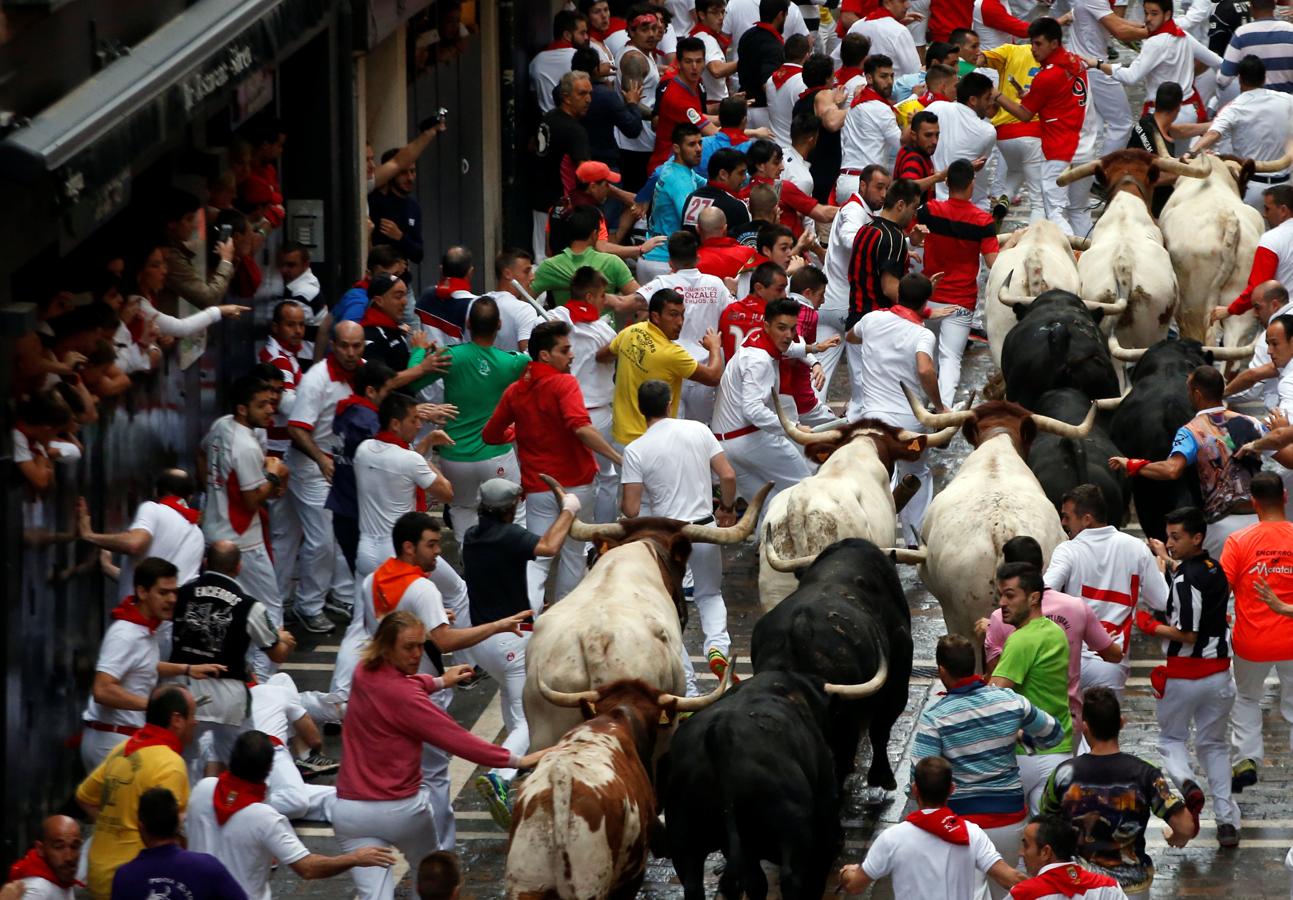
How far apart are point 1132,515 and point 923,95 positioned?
6.13m

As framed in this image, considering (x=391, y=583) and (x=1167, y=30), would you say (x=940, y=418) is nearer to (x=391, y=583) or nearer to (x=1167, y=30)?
(x=391, y=583)

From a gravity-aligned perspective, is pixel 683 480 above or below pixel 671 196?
above

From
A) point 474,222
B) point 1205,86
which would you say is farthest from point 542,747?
point 1205,86

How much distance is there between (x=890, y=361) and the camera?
1507 centimetres

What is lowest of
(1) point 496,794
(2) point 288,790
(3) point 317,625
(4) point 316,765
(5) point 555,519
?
(3) point 317,625

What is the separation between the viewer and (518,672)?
39.5 ft

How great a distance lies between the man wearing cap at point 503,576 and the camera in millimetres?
12008

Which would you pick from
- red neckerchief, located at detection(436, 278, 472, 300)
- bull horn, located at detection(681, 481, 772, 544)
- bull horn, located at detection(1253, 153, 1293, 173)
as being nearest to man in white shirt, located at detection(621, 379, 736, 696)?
bull horn, located at detection(681, 481, 772, 544)

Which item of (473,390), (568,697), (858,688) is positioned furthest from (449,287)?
(858,688)

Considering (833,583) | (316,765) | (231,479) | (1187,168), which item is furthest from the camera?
(1187,168)

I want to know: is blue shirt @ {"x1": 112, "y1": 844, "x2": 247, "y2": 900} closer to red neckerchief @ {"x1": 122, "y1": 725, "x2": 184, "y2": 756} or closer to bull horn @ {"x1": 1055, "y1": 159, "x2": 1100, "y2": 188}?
red neckerchief @ {"x1": 122, "y1": 725, "x2": 184, "y2": 756}

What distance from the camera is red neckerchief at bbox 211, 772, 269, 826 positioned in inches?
376

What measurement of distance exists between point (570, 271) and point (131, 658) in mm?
6032

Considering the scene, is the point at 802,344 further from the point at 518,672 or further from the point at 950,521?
the point at 518,672
